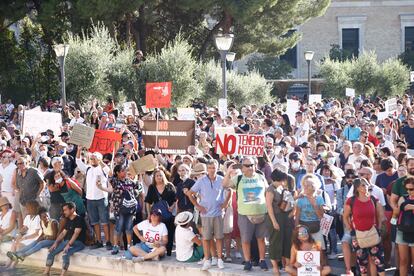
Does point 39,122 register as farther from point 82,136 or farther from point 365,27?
point 365,27

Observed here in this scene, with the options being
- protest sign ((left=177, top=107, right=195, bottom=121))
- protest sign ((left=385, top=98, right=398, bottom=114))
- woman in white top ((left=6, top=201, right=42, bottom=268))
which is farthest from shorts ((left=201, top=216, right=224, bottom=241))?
protest sign ((left=385, top=98, right=398, bottom=114))

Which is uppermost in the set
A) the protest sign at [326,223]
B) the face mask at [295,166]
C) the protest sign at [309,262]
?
the face mask at [295,166]

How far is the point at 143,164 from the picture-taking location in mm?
12266

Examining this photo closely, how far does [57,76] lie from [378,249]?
26851mm

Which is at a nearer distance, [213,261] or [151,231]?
[213,261]

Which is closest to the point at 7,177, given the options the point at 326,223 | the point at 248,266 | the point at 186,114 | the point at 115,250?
the point at 115,250

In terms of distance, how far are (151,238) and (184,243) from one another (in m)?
0.52

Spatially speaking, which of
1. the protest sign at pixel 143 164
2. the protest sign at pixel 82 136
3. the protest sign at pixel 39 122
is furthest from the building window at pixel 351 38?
the protest sign at pixel 143 164

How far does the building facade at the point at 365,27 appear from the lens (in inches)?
2596

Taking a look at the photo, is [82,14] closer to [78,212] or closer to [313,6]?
[313,6]

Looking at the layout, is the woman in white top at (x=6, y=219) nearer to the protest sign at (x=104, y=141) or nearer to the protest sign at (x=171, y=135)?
the protest sign at (x=104, y=141)

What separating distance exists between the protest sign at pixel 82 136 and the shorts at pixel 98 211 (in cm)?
149

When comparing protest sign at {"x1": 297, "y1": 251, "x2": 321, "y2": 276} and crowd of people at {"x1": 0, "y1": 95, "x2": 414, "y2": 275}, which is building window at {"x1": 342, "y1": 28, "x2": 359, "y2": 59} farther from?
protest sign at {"x1": 297, "y1": 251, "x2": 321, "y2": 276}

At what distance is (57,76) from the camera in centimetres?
3512
